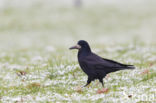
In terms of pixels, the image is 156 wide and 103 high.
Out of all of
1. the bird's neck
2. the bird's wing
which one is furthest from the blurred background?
the bird's wing

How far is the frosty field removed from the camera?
9328mm

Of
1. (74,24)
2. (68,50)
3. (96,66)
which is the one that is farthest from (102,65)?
(74,24)

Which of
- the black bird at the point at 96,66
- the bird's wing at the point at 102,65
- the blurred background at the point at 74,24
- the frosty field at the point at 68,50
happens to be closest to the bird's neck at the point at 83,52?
the black bird at the point at 96,66

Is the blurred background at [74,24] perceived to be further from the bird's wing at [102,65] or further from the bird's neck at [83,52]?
the bird's wing at [102,65]

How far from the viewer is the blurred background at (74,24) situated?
111 ft

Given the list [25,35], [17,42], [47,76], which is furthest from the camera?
[25,35]

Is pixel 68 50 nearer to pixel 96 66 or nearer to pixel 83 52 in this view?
pixel 83 52

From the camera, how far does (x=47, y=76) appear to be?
39.4 feet

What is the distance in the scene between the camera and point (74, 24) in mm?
39906

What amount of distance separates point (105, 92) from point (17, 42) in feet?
79.2

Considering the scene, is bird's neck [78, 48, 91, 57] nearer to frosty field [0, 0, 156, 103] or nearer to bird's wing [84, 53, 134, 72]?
bird's wing [84, 53, 134, 72]

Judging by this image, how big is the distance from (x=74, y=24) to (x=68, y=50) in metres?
16.3

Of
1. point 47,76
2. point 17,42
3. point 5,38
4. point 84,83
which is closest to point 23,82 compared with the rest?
point 47,76

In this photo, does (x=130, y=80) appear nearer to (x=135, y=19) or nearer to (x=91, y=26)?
(x=91, y=26)
